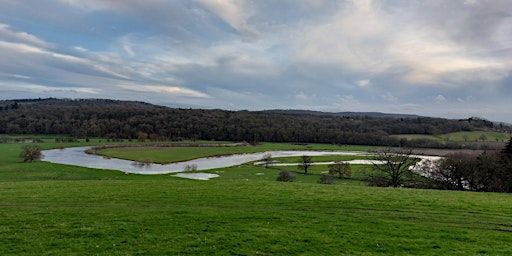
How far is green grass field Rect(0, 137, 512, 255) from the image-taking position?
12406mm

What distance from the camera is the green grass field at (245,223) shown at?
12406 mm

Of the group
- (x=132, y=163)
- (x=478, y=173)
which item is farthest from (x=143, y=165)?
(x=478, y=173)

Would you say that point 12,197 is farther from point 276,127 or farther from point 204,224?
point 276,127

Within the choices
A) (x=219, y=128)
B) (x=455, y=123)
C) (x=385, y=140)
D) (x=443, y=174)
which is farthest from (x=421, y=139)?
(x=443, y=174)

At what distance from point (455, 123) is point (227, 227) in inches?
7609

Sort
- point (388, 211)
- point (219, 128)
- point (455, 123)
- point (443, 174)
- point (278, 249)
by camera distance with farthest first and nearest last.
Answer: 1. point (455, 123)
2. point (219, 128)
3. point (443, 174)
4. point (388, 211)
5. point (278, 249)

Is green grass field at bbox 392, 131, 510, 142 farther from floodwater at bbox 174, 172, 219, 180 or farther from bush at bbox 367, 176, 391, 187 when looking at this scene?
bush at bbox 367, 176, 391, 187

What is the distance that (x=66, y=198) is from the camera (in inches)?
810

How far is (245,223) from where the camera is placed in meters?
15.0

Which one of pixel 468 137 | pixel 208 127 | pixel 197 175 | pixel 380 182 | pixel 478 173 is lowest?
pixel 197 175

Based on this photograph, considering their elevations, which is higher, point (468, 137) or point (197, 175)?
point (468, 137)

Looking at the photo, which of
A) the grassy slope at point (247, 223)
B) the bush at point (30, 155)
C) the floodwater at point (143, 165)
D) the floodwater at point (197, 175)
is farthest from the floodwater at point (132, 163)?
the grassy slope at point (247, 223)

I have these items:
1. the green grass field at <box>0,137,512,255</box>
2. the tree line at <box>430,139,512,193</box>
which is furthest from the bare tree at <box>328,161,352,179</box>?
the green grass field at <box>0,137,512,255</box>

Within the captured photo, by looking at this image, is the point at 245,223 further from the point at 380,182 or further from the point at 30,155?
the point at 30,155
